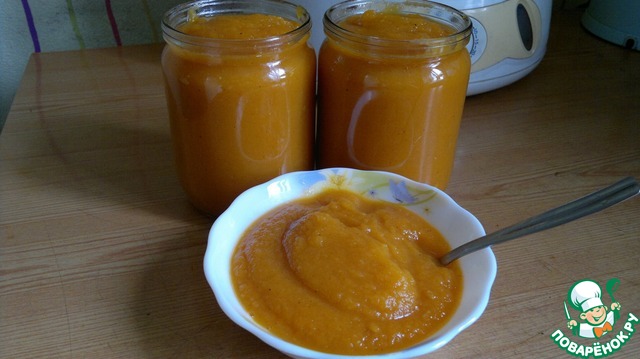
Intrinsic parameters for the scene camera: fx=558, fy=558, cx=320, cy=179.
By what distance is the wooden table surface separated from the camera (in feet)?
1.93

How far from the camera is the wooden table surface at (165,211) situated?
0.59m

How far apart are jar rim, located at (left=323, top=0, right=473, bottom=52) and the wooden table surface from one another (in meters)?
0.24

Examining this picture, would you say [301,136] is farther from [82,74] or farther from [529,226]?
[82,74]

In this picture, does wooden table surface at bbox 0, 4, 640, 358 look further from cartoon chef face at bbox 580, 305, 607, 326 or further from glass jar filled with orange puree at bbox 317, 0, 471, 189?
glass jar filled with orange puree at bbox 317, 0, 471, 189

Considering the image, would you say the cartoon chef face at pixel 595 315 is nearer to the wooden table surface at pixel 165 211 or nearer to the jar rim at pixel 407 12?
the wooden table surface at pixel 165 211

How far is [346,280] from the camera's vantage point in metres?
0.56

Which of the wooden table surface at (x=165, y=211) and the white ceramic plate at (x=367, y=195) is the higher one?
the white ceramic plate at (x=367, y=195)

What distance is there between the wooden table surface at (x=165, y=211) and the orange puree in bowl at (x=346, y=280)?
6 centimetres

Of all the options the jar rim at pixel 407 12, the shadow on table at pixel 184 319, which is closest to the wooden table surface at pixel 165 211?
the shadow on table at pixel 184 319

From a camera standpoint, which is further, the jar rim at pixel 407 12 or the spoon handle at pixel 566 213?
the jar rim at pixel 407 12

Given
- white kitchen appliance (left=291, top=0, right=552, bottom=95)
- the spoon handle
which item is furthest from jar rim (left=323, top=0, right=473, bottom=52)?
the spoon handle

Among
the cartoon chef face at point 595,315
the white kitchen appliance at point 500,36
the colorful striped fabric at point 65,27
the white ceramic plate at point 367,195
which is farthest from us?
the colorful striped fabric at point 65,27

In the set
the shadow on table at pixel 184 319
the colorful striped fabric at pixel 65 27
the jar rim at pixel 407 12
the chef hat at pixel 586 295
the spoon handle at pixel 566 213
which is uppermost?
the jar rim at pixel 407 12

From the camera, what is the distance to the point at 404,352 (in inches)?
19.1
